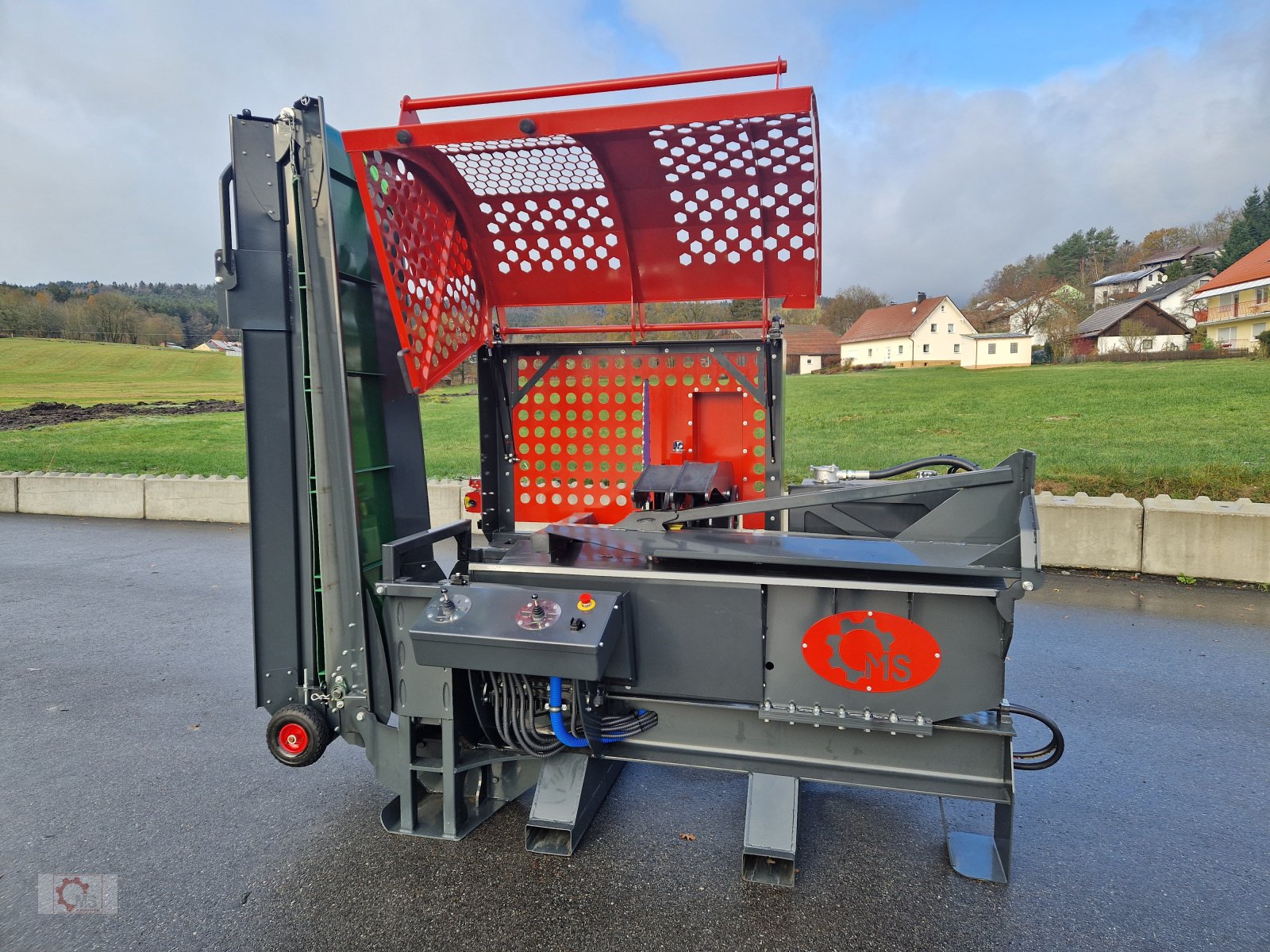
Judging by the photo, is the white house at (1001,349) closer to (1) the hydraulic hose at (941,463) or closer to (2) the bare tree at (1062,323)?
(2) the bare tree at (1062,323)

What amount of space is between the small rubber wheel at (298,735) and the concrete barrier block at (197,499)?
725 centimetres

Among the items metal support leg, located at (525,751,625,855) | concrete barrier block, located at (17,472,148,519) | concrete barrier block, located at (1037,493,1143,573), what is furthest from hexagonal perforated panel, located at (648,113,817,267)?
concrete barrier block, located at (17,472,148,519)

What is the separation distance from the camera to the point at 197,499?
936cm

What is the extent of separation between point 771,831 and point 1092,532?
5.24 m

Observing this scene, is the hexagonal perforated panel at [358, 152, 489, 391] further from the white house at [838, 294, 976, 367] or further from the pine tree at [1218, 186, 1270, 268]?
the pine tree at [1218, 186, 1270, 268]

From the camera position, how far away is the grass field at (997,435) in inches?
333

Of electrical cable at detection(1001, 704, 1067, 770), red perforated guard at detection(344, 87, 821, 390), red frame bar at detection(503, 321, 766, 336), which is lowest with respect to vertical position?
electrical cable at detection(1001, 704, 1067, 770)

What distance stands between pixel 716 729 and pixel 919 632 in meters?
0.81

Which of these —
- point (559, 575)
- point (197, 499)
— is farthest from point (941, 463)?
point (197, 499)

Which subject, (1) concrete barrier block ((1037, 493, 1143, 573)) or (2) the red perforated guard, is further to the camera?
(1) concrete barrier block ((1037, 493, 1143, 573))

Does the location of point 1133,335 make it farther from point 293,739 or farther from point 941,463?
point 293,739

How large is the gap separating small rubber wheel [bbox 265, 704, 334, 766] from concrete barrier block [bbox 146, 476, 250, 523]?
7250mm

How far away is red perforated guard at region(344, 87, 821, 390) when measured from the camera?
2402 mm

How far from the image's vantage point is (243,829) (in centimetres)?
291
